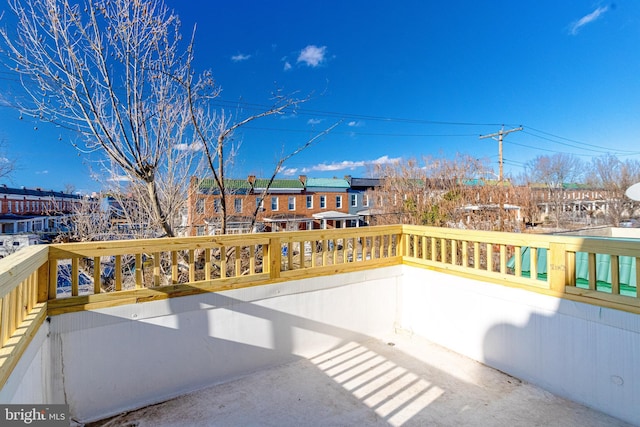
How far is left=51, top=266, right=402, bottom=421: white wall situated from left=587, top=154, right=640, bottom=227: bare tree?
16376 mm

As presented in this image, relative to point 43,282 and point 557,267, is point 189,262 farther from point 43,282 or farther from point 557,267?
point 557,267

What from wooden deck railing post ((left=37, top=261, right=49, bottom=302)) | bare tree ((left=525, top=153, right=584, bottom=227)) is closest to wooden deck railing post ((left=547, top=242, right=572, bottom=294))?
wooden deck railing post ((left=37, top=261, right=49, bottom=302))

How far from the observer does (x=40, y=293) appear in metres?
1.99

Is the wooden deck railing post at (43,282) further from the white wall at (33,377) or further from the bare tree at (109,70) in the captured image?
the bare tree at (109,70)

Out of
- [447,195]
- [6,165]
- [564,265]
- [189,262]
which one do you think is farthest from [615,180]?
[6,165]

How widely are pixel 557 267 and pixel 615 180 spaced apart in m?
18.9

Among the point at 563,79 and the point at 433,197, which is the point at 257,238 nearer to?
the point at 433,197

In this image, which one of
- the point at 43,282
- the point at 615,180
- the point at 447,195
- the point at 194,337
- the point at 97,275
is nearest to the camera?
the point at 43,282

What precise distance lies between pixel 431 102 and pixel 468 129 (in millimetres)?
2645

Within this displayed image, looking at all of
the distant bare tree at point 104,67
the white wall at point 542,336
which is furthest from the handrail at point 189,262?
the distant bare tree at point 104,67

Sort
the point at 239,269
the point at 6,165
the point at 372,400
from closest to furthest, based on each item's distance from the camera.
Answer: the point at 372,400, the point at 239,269, the point at 6,165

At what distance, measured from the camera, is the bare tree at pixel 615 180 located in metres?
14.6

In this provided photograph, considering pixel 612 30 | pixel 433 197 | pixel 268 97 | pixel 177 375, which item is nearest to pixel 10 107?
pixel 268 97

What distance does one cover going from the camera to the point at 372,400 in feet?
7.70
